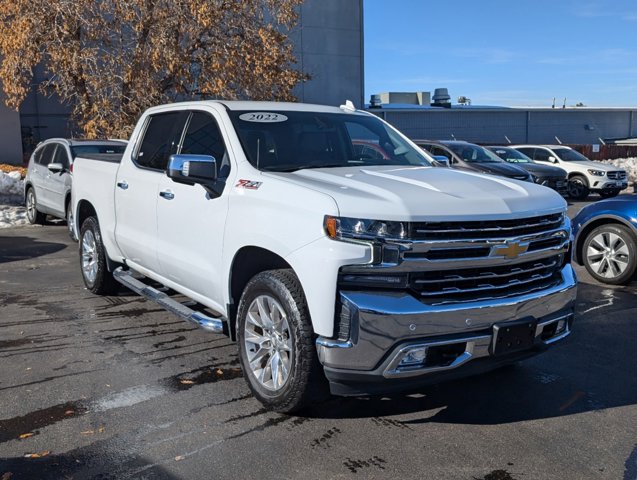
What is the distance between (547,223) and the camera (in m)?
4.25

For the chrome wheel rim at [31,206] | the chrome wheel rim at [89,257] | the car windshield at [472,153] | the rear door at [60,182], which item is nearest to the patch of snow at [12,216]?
the chrome wheel rim at [31,206]

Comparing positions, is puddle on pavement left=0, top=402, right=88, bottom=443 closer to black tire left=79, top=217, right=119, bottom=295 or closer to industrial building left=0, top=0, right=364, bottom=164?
black tire left=79, top=217, right=119, bottom=295

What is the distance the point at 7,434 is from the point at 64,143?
9.08m

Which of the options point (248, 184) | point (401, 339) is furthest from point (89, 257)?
point (401, 339)

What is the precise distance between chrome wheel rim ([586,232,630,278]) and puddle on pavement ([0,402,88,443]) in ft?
21.1

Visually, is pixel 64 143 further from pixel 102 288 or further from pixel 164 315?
pixel 164 315

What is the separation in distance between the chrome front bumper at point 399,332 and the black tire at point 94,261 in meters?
4.00

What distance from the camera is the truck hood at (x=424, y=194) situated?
3.70 metres

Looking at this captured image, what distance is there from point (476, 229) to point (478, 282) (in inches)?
12.7

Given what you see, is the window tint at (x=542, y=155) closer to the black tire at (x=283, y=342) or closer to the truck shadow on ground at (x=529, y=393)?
the truck shadow on ground at (x=529, y=393)

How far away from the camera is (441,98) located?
44781 mm

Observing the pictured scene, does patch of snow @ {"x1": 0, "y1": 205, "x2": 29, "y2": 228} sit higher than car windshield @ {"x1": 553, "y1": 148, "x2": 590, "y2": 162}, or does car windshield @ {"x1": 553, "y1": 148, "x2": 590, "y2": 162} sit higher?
car windshield @ {"x1": 553, "y1": 148, "x2": 590, "y2": 162}

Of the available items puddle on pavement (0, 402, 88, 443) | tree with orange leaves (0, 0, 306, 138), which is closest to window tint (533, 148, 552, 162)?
tree with orange leaves (0, 0, 306, 138)

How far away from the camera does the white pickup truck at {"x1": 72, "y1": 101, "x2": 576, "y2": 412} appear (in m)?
3.63
